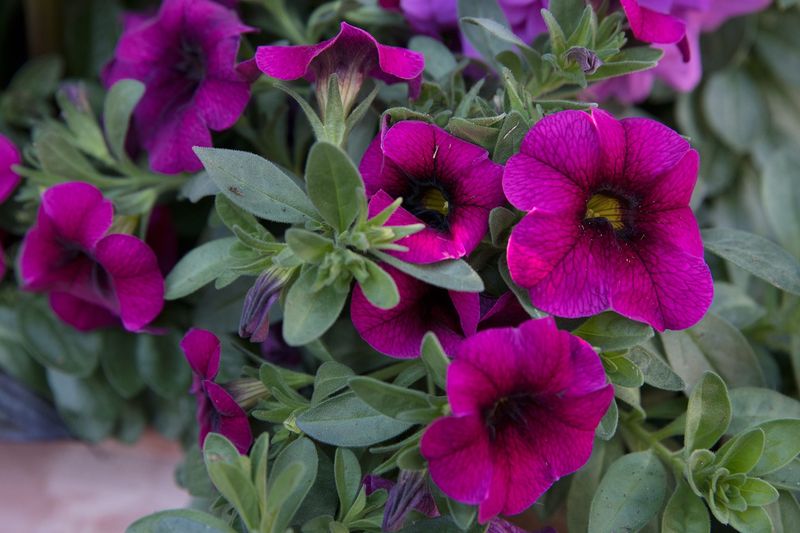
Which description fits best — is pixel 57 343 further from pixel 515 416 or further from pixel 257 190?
pixel 515 416

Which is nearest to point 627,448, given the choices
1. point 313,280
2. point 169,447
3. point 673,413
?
point 673,413

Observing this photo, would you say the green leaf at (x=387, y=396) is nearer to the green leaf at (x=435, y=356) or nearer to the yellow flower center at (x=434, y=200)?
the green leaf at (x=435, y=356)

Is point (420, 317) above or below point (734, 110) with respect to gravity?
above

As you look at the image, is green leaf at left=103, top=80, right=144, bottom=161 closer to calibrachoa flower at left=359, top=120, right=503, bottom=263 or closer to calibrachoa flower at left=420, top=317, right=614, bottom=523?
calibrachoa flower at left=359, top=120, right=503, bottom=263

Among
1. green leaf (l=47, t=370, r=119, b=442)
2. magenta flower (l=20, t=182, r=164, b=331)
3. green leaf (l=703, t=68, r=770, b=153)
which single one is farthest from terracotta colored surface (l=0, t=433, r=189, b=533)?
green leaf (l=703, t=68, r=770, b=153)

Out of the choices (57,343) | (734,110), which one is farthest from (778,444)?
(57,343)

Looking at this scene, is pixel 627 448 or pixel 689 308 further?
pixel 627 448

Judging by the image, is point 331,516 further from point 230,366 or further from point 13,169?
point 13,169
